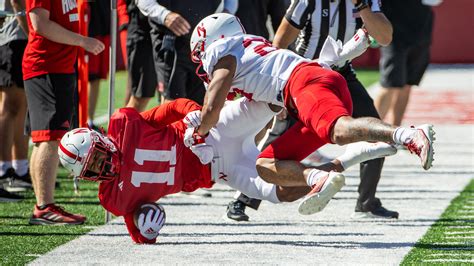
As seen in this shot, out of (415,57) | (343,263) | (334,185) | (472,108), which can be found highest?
(334,185)

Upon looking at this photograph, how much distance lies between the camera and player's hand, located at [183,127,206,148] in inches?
256

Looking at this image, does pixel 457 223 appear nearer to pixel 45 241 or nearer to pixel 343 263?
pixel 343 263

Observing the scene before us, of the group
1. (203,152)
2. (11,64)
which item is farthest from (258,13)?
(203,152)

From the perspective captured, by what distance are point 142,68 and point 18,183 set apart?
141cm

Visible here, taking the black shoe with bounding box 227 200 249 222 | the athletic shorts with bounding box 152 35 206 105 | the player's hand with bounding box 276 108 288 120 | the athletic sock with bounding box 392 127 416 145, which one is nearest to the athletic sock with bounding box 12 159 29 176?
the athletic shorts with bounding box 152 35 206 105

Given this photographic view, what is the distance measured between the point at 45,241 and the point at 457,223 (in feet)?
8.63

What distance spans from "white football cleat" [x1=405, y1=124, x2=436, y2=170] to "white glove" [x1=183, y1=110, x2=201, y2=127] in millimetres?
Answer: 1345

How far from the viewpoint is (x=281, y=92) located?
6387mm

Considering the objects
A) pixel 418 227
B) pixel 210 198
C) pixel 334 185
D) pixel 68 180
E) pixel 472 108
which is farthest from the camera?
pixel 472 108

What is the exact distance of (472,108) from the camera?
16781 millimetres

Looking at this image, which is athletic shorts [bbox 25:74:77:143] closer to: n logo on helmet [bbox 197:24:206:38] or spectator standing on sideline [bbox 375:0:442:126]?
n logo on helmet [bbox 197:24:206:38]

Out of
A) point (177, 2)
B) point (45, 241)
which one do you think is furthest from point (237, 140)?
point (177, 2)

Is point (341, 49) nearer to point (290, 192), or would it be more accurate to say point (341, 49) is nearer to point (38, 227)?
point (290, 192)

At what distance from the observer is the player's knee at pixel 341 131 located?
5742 mm
